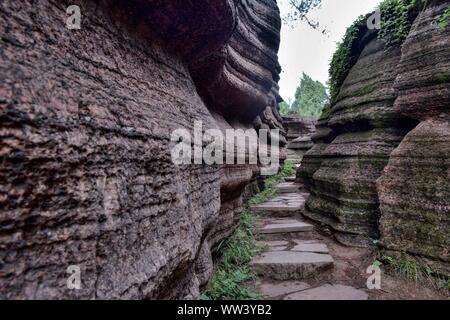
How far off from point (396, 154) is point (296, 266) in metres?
1.88

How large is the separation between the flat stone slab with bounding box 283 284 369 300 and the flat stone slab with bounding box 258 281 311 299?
0.08 metres

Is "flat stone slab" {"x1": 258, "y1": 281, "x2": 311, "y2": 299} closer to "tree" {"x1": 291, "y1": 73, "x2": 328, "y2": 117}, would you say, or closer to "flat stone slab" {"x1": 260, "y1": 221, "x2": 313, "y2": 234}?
"flat stone slab" {"x1": 260, "y1": 221, "x2": 313, "y2": 234}

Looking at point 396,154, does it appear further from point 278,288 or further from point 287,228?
point 278,288

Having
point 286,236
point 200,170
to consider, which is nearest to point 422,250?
point 286,236

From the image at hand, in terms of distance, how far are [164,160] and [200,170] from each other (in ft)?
2.45

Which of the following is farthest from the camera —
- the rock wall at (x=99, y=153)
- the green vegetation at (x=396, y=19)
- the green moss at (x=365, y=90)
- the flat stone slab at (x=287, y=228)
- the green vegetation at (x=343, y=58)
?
the green vegetation at (x=343, y=58)

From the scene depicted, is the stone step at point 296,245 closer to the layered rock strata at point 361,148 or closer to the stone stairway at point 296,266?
the stone stairway at point 296,266

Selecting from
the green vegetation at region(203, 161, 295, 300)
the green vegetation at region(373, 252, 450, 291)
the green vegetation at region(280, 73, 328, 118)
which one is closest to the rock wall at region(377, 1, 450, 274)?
the green vegetation at region(373, 252, 450, 291)

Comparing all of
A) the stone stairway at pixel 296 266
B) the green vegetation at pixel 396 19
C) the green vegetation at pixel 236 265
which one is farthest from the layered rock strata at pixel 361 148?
the green vegetation at pixel 236 265

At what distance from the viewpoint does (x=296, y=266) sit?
3.04m

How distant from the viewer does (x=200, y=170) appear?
95.3 inches

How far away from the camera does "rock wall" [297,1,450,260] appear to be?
9.79 ft

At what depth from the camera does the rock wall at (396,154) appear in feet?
9.79
